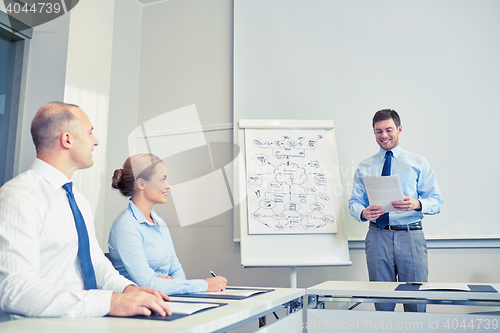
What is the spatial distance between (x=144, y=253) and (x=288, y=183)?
1542mm

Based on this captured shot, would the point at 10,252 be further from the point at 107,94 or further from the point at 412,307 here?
the point at 107,94

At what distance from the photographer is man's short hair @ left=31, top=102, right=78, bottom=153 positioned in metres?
1.36

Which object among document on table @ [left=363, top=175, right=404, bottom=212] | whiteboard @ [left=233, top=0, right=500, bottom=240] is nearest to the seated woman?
document on table @ [left=363, top=175, right=404, bottom=212]

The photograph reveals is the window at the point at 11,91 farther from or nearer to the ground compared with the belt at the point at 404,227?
farther from the ground

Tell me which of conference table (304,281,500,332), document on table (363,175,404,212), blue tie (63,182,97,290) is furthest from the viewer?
document on table (363,175,404,212)

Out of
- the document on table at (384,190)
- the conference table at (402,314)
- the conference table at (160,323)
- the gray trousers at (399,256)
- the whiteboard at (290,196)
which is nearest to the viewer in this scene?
the conference table at (160,323)

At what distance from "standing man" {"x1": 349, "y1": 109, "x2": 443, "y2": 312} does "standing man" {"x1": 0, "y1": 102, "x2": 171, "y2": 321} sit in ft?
5.50

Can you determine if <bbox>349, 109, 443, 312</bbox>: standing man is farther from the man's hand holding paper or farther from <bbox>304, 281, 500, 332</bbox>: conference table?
<bbox>304, 281, 500, 332</bbox>: conference table

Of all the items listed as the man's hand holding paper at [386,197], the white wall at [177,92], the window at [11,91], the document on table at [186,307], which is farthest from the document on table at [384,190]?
the window at [11,91]

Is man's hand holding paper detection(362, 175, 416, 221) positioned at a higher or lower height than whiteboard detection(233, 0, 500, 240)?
lower

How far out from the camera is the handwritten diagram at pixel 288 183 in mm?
2945

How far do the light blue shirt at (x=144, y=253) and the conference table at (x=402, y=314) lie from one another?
491mm

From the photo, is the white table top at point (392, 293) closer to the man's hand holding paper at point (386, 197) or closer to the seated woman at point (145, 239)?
the seated woman at point (145, 239)

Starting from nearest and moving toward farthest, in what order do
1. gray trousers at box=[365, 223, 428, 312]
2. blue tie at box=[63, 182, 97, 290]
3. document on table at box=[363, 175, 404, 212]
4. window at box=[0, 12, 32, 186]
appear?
blue tie at box=[63, 182, 97, 290] < document on table at box=[363, 175, 404, 212] < gray trousers at box=[365, 223, 428, 312] < window at box=[0, 12, 32, 186]
